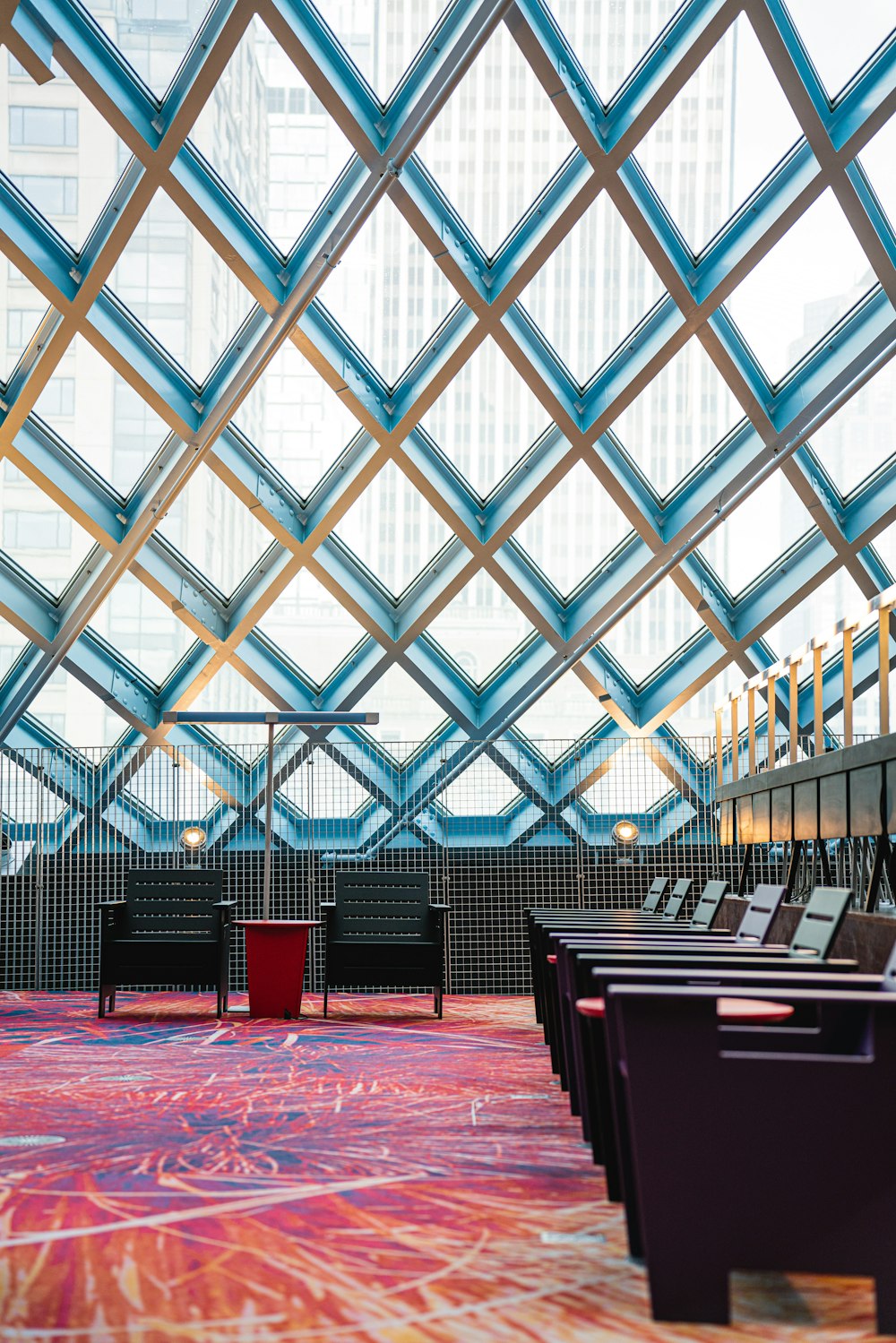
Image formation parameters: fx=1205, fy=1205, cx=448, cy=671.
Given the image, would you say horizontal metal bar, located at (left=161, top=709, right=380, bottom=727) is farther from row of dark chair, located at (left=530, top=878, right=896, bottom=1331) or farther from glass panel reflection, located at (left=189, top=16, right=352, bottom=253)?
row of dark chair, located at (left=530, top=878, right=896, bottom=1331)

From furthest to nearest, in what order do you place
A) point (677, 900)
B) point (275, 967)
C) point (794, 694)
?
point (794, 694)
point (275, 967)
point (677, 900)

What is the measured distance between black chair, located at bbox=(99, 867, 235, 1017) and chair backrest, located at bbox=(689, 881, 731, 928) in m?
3.31

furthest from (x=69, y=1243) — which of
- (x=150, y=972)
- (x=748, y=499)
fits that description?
(x=748, y=499)

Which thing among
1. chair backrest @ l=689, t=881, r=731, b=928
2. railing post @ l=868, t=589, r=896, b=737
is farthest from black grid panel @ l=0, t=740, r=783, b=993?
chair backrest @ l=689, t=881, r=731, b=928

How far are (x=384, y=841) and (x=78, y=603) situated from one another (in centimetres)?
306

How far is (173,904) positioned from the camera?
809 centimetres

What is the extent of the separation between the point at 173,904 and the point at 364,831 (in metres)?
2.06

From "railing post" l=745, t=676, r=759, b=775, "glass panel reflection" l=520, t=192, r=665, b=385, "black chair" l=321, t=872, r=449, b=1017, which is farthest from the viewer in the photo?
"glass panel reflection" l=520, t=192, r=665, b=385

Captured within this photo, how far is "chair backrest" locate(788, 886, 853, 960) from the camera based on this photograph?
3.47 m

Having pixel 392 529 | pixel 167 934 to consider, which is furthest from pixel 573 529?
pixel 167 934

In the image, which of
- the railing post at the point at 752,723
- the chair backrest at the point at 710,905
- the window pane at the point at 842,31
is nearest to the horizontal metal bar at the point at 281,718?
the railing post at the point at 752,723

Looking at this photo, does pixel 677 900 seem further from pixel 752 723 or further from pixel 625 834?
pixel 625 834

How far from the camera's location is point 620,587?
10172mm

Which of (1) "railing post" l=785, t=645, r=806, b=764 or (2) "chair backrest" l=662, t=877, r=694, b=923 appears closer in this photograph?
(2) "chair backrest" l=662, t=877, r=694, b=923
